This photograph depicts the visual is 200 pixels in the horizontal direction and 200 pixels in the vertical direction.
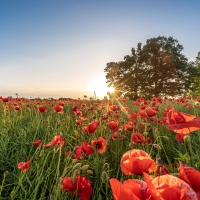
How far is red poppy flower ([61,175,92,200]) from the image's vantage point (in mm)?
1249

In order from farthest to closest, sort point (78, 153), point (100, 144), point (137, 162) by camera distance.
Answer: point (100, 144) → point (78, 153) → point (137, 162)

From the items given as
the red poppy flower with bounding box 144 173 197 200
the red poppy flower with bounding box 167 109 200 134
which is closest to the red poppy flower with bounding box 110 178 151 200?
the red poppy flower with bounding box 144 173 197 200

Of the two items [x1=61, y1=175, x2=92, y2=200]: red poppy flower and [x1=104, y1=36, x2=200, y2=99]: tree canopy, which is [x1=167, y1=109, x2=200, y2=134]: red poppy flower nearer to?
[x1=61, y1=175, x2=92, y2=200]: red poppy flower

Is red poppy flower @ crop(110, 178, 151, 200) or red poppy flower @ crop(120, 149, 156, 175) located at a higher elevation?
red poppy flower @ crop(110, 178, 151, 200)

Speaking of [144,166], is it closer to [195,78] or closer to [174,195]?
[174,195]

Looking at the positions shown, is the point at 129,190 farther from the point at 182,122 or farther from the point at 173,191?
the point at 182,122

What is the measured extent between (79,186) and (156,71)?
28.8 meters

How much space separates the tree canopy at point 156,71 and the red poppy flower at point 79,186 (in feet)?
88.3

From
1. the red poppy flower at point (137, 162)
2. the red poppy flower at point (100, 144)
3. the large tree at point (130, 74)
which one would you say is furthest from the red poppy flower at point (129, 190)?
the large tree at point (130, 74)

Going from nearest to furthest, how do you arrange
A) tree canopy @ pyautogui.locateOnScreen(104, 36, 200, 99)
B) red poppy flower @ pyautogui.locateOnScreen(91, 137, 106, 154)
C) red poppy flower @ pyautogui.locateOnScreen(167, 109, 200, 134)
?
red poppy flower @ pyautogui.locateOnScreen(167, 109, 200, 134) → red poppy flower @ pyautogui.locateOnScreen(91, 137, 106, 154) → tree canopy @ pyautogui.locateOnScreen(104, 36, 200, 99)

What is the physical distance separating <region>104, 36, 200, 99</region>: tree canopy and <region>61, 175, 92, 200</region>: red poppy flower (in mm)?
26916

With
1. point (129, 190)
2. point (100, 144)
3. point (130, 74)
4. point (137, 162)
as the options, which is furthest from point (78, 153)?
point (130, 74)

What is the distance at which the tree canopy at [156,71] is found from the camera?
93.4 feet

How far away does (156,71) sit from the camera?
28.8 meters
